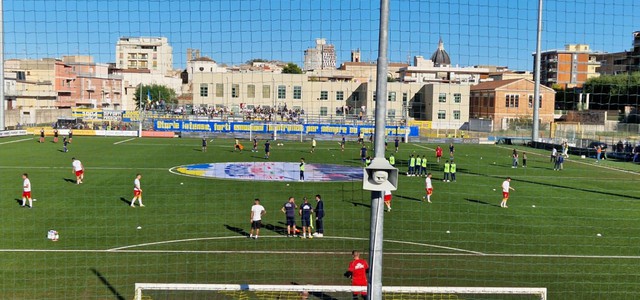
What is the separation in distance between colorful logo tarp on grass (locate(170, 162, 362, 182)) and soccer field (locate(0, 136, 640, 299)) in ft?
4.63

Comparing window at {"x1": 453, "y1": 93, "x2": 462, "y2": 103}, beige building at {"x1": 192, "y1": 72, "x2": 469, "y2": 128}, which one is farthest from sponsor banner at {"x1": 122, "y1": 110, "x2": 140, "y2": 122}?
window at {"x1": 453, "y1": 93, "x2": 462, "y2": 103}

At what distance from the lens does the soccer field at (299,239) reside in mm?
12477

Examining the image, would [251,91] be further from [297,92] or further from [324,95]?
[324,95]

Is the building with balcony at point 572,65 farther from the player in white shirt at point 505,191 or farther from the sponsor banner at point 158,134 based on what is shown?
the sponsor banner at point 158,134

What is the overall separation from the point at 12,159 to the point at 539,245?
28.7 metres

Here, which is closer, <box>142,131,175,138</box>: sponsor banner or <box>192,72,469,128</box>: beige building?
<box>192,72,469,128</box>: beige building

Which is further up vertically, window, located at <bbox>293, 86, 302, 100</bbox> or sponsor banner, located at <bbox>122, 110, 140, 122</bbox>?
window, located at <bbox>293, 86, 302, 100</bbox>

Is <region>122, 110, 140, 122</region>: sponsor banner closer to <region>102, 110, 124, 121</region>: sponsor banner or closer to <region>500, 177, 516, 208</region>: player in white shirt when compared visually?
<region>102, 110, 124, 121</region>: sponsor banner

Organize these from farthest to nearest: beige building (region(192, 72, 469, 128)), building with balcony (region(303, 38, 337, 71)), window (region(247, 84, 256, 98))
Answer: window (region(247, 84, 256, 98)), beige building (region(192, 72, 469, 128)), building with balcony (region(303, 38, 337, 71))

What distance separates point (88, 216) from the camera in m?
18.5

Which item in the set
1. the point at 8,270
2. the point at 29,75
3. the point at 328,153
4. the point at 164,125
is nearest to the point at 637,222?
the point at 8,270

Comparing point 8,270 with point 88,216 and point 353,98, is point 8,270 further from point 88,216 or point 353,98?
point 353,98

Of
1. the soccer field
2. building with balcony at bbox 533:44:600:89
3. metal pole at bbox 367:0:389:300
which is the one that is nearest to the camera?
metal pole at bbox 367:0:389:300

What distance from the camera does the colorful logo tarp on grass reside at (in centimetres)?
2862
